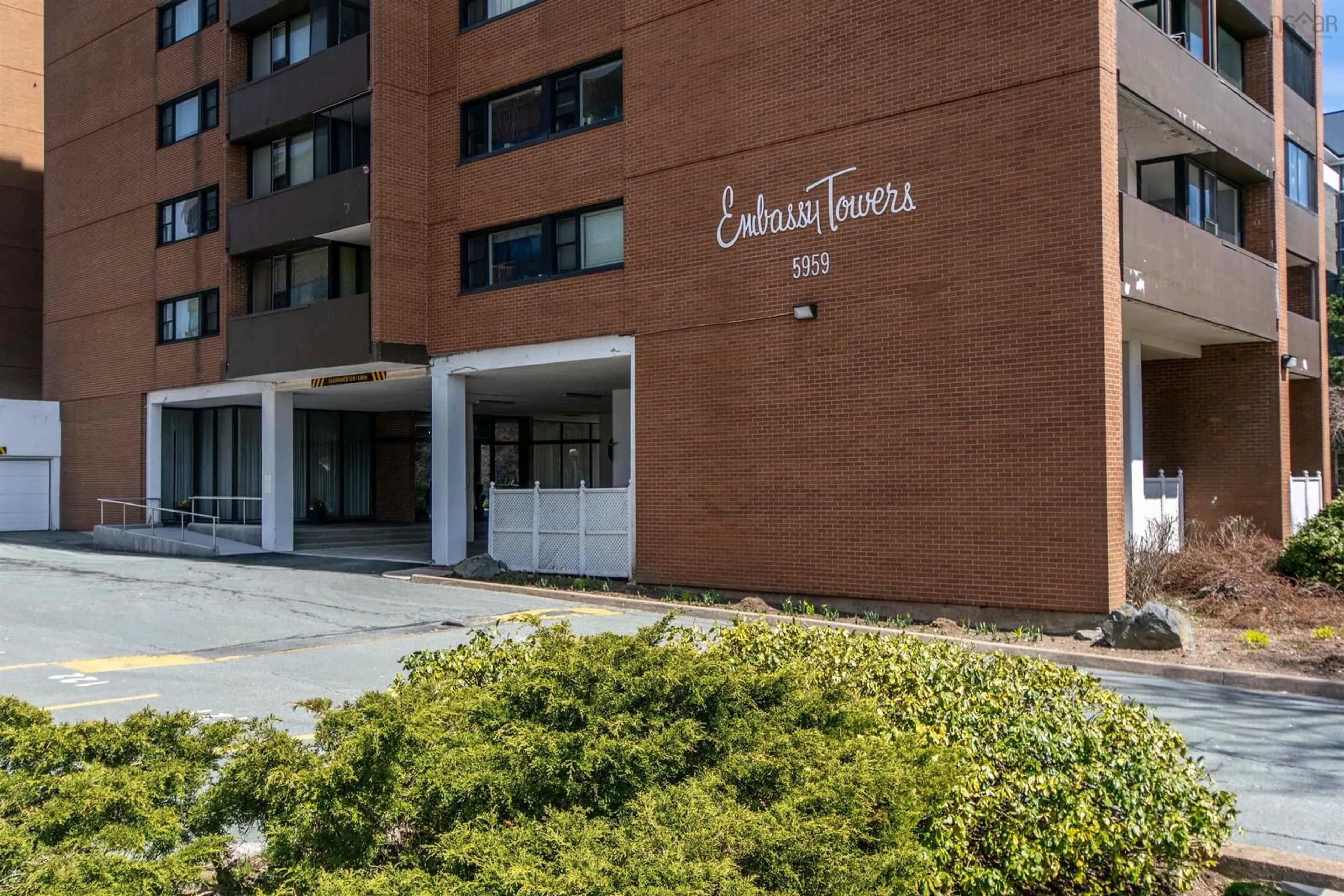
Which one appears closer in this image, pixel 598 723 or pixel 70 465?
pixel 598 723

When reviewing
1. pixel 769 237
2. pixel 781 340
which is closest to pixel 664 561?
pixel 781 340

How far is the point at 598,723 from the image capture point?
4648mm

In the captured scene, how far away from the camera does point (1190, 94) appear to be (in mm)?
16578

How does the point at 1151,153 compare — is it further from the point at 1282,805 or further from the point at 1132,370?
the point at 1282,805

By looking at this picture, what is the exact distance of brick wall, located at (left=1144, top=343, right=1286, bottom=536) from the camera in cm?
1978

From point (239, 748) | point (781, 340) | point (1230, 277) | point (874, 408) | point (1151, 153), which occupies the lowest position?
point (239, 748)

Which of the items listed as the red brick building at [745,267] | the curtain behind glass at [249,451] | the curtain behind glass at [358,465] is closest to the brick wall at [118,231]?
the red brick building at [745,267]

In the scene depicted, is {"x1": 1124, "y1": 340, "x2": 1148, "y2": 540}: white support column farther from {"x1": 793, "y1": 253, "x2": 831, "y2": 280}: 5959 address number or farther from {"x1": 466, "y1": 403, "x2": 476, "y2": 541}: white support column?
{"x1": 466, "y1": 403, "x2": 476, "y2": 541}: white support column

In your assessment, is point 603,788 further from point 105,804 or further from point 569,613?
point 569,613

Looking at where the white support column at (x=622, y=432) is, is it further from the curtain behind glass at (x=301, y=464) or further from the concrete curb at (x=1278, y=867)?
the concrete curb at (x=1278, y=867)

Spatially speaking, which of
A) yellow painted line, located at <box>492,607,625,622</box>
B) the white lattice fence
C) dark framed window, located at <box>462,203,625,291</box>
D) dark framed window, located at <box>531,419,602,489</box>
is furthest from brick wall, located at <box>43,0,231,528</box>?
the white lattice fence

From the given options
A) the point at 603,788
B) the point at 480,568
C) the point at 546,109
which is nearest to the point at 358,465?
the point at 480,568

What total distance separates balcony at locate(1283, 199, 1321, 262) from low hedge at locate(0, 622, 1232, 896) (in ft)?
69.0

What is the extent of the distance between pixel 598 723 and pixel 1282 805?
15.8 feet
